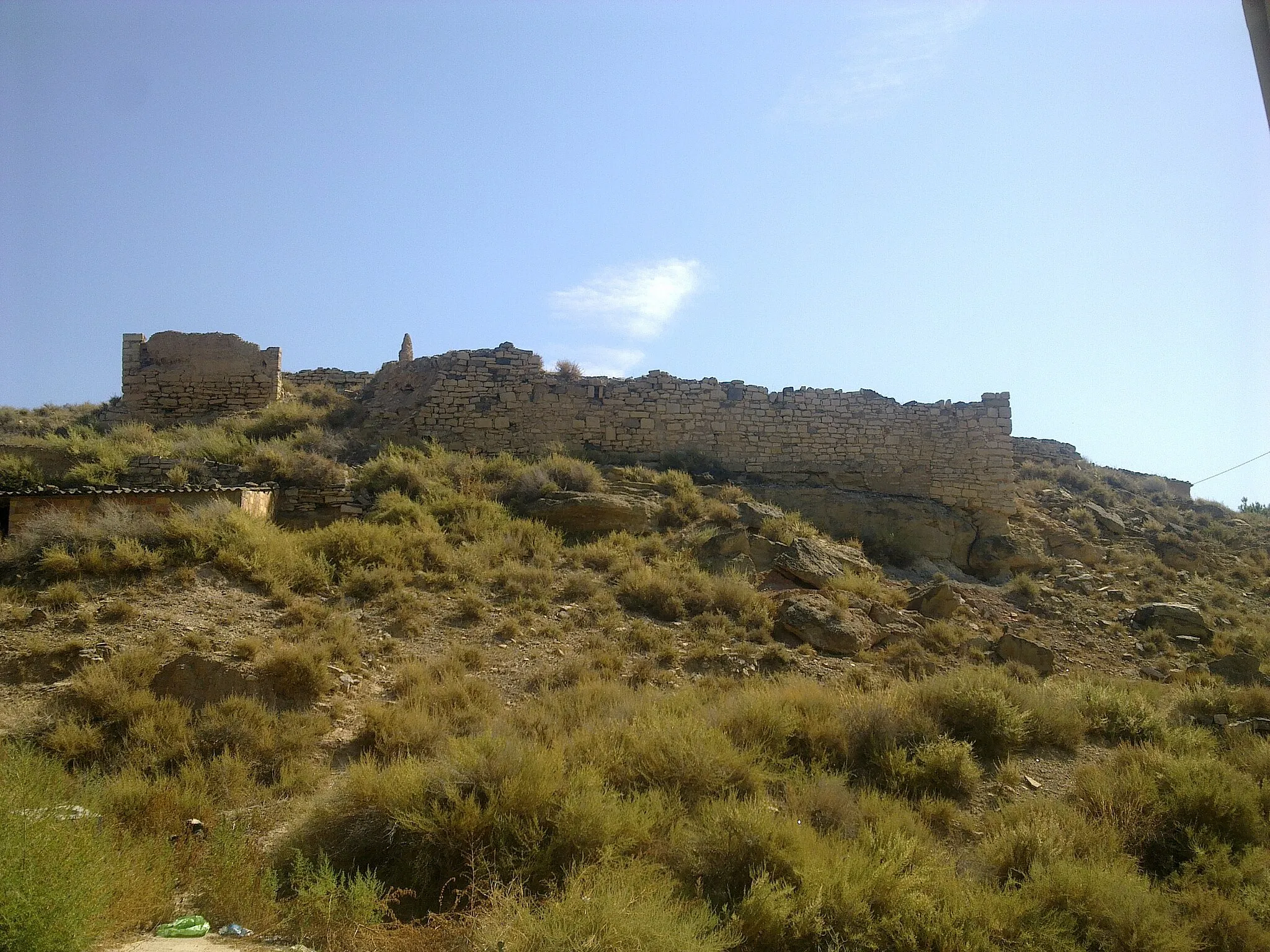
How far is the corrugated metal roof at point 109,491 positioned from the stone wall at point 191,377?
566 cm

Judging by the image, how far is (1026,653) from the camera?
11023 millimetres

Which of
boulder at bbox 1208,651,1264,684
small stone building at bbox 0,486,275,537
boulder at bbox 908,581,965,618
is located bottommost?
boulder at bbox 1208,651,1264,684

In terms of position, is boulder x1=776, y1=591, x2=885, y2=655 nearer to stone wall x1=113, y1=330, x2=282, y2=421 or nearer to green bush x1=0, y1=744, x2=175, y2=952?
green bush x1=0, y1=744, x2=175, y2=952

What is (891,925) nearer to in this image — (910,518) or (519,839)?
(519,839)

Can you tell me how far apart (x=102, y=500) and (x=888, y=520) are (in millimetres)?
12662

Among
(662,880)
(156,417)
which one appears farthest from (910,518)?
(156,417)

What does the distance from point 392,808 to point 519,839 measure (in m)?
0.97

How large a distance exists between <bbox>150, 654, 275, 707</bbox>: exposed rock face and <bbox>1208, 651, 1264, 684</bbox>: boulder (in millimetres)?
11498

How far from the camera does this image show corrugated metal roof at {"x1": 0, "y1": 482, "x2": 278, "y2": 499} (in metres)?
11.3

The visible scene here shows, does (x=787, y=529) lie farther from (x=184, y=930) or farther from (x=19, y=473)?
(x=19, y=473)

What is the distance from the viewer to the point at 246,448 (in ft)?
47.9

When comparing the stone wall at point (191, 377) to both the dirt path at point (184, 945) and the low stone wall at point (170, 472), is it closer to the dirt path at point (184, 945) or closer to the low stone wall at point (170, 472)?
the low stone wall at point (170, 472)

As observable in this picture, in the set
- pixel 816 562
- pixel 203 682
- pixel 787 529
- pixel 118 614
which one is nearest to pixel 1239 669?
pixel 816 562

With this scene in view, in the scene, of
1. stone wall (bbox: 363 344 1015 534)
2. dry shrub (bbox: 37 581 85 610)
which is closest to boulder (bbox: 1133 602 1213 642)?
stone wall (bbox: 363 344 1015 534)
